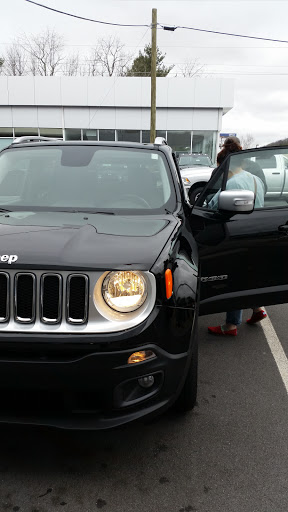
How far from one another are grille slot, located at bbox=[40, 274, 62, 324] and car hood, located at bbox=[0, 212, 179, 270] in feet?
0.20

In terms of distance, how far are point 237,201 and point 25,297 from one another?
1.72 metres

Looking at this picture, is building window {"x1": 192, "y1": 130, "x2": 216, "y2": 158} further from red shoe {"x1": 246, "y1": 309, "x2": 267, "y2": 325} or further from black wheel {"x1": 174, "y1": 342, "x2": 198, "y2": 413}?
black wheel {"x1": 174, "y1": 342, "x2": 198, "y2": 413}

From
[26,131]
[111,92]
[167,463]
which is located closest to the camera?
[167,463]

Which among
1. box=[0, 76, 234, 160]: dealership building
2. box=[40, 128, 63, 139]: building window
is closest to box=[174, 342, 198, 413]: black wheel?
box=[0, 76, 234, 160]: dealership building

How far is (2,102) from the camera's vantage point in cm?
2617

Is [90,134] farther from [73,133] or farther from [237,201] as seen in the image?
[237,201]

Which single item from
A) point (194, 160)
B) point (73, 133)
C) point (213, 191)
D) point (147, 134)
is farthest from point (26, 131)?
point (213, 191)

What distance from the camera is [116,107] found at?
25.8 metres

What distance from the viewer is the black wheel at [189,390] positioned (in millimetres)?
2534

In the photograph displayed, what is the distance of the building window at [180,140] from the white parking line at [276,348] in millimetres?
22713

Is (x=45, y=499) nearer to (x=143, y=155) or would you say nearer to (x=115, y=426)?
(x=115, y=426)

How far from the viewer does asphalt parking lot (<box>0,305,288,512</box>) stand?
6.60 ft

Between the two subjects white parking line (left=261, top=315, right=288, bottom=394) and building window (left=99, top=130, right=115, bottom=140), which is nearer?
white parking line (left=261, top=315, right=288, bottom=394)

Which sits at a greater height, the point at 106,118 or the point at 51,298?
the point at 106,118
